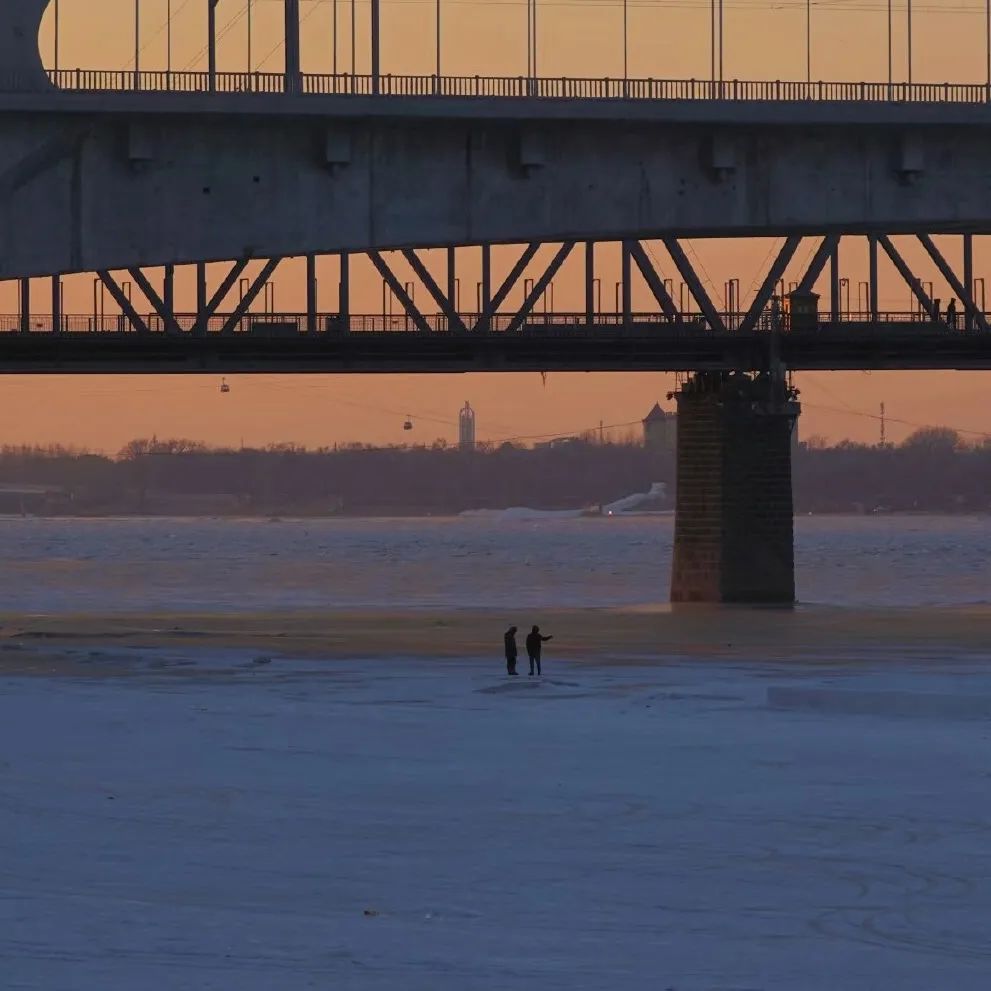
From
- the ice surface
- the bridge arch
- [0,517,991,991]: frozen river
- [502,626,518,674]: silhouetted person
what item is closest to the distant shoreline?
[0,517,991,991]: frozen river

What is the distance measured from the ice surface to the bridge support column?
132 ft

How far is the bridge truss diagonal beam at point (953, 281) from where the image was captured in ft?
203

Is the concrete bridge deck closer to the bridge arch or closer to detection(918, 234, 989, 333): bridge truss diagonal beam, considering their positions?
detection(918, 234, 989, 333): bridge truss diagonal beam

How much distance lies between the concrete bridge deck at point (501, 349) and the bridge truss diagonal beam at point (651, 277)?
3.37m

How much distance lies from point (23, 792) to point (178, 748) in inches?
151

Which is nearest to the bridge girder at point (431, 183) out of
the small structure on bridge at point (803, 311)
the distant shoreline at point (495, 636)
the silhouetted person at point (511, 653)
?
the distant shoreline at point (495, 636)

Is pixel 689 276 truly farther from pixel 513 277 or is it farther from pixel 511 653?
pixel 511 653

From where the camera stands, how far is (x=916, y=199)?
50.8m

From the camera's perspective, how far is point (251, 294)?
58000 mm

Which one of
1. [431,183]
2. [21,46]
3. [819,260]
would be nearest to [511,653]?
[431,183]

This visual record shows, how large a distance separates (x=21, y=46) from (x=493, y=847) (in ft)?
99.5

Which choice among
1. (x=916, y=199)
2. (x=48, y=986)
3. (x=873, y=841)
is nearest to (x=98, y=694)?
(x=873, y=841)

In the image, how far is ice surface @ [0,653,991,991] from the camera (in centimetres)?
1384

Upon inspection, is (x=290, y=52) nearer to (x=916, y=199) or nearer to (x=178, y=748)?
(x=916, y=199)
